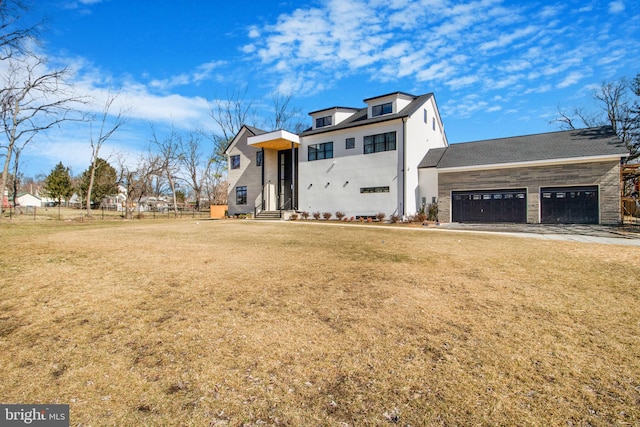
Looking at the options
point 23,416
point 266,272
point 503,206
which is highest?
point 503,206

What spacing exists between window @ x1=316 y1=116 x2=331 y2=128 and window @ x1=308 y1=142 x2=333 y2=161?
89.3 inches

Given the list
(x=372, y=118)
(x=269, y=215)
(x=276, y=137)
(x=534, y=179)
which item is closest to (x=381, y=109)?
(x=372, y=118)

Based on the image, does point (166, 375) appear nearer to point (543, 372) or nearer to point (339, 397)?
point (339, 397)

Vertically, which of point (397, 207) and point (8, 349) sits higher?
point (397, 207)

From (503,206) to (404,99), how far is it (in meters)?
10.6

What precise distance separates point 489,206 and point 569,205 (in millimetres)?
4160

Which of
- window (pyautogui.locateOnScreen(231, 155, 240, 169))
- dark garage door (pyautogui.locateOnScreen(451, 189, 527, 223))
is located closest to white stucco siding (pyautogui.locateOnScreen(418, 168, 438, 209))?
dark garage door (pyautogui.locateOnScreen(451, 189, 527, 223))

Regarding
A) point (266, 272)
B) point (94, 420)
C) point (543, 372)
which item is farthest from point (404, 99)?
point (94, 420)

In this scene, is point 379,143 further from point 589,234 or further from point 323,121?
point 589,234

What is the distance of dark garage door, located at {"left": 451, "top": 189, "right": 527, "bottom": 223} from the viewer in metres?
19.3

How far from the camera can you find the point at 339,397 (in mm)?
2557

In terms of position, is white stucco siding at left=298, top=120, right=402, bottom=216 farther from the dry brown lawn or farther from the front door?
the dry brown lawn

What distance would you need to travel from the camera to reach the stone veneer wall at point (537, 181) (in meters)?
16.9
